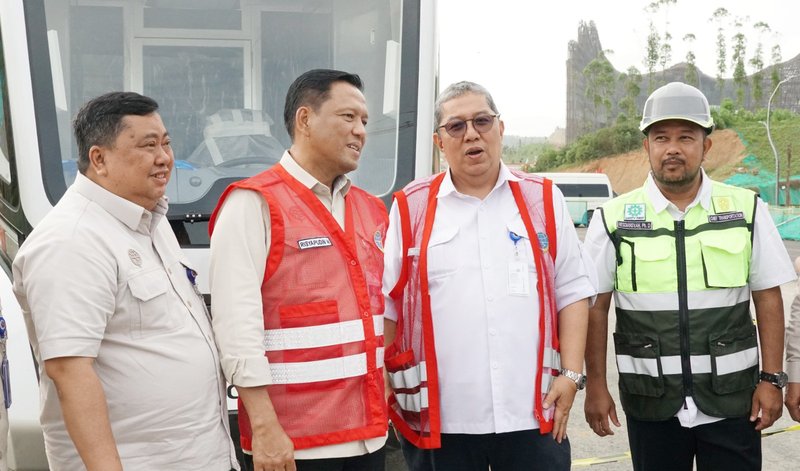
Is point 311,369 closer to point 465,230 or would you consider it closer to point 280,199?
point 280,199

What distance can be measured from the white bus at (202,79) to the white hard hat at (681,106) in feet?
4.15

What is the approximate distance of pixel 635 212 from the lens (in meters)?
3.01

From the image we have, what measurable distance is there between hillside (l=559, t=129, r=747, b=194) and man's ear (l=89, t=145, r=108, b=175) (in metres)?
47.0

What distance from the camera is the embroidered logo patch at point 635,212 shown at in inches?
118

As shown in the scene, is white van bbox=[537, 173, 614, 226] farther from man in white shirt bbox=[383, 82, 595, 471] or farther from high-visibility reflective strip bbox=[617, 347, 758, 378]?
man in white shirt bbox=[383, 82, 595, 471]

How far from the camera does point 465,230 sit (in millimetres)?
2646

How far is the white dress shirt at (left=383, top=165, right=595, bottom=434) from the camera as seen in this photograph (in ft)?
8.41

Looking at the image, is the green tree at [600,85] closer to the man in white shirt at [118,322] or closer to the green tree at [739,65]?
the green tree at [739,65]

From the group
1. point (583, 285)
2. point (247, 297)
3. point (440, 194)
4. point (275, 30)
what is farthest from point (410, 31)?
point (247, 297)

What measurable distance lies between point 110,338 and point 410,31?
7.98ft

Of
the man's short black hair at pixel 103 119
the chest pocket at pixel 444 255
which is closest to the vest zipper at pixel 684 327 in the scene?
the chest pocket at pixel 444 255

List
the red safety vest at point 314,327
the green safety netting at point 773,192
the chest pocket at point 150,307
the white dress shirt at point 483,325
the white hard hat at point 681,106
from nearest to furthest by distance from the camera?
the chest pocket at point 150,307 → the red safety vest at point 314,327 → the white dress shirt at point 483,325 → the white hard hat at point 681,106 → the green safety netting at point 773,192

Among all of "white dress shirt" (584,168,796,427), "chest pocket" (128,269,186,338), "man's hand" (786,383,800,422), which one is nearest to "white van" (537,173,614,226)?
"man's hand" (786,383,800,422)

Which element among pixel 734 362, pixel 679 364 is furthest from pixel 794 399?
pixel 679 364
